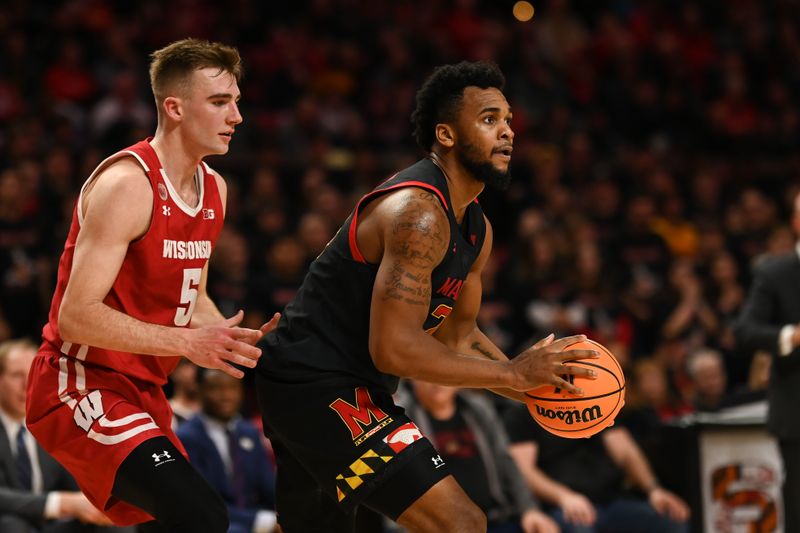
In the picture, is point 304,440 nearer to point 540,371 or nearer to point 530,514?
point 540,371

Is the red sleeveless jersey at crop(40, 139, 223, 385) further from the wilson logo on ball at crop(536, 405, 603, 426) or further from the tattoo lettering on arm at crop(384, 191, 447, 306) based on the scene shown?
the wilson logo on ball at crop(536, 405, 603, 426)

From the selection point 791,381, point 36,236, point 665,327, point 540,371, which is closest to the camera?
point 540,371

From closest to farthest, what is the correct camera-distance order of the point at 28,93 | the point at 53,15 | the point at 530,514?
the point at 530,514 → the point at 28,93 → the point at 53,15

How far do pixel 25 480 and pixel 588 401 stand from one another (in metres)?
3.64

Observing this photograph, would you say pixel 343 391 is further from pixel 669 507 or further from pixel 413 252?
pixel 669 507

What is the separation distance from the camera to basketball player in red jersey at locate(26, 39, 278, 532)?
3.88 m

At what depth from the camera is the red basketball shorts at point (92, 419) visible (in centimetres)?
400

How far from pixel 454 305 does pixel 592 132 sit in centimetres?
929

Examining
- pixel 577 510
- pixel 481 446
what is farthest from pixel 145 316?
pixel 577 510

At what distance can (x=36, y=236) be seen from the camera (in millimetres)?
9297

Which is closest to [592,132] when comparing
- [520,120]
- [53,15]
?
[520,120]

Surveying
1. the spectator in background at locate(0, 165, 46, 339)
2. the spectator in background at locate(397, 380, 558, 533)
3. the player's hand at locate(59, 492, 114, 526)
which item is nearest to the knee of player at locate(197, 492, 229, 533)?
the player's hand at locate(59, 492, 114, 526)

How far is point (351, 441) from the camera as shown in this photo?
13.3 ft

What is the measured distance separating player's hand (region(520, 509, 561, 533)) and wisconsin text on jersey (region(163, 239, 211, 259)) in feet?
10.8
